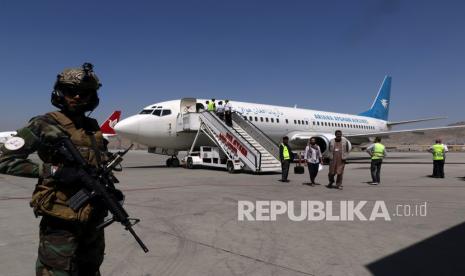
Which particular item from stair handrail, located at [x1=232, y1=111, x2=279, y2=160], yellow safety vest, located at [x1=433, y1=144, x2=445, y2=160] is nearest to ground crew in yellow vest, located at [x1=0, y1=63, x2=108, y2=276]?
stair handrail, located at [x1=232, y1=111, x2=279, y2=160]

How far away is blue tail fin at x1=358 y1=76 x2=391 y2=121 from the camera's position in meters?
37.4

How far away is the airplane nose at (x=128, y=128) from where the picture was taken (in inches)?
699

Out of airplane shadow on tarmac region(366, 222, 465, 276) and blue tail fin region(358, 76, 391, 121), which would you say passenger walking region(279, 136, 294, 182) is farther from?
blue tail fin region(358, 76, 391, 121)

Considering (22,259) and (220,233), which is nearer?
(22,259)

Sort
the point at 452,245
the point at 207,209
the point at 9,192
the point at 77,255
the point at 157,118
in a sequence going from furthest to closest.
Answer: the point at 157,118 → the point at 9,192 → the point at 207,209 → the point at 452,245 → the point at 77,255

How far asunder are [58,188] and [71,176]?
6.5 inches

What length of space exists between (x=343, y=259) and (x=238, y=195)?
5231mm

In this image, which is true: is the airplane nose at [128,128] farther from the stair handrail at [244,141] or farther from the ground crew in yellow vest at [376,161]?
the ground crew in yellow vest at [376,161]

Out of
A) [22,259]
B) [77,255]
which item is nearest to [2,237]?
[22,259]

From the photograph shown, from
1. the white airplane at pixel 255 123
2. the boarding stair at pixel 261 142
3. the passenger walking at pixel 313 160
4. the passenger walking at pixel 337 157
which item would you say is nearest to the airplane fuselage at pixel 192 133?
the white airplane at pixel 255 123

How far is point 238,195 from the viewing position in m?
9.80

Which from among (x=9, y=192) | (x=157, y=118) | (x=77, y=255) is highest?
(x=157, y=118)

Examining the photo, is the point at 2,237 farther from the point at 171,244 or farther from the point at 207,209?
the point at 207,209

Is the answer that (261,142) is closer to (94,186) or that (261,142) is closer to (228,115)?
(228,115)
